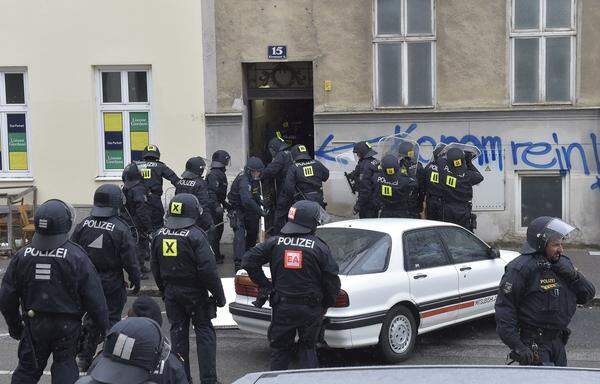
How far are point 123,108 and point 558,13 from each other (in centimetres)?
795

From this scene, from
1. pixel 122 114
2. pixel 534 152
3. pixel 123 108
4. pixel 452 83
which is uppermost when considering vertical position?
pixel 452 83

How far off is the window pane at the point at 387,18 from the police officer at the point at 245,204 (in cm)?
372

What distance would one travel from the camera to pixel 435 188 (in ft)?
42.5

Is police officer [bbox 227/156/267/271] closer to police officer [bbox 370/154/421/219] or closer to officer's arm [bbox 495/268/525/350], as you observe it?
police officer [bbox 370/154/421/219]

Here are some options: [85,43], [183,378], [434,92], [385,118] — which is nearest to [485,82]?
[434,92]

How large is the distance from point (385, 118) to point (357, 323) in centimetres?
746

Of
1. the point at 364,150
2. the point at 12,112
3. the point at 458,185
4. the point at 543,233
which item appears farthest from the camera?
the point at 12,112

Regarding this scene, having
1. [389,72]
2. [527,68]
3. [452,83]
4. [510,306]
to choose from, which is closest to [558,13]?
[527,68]

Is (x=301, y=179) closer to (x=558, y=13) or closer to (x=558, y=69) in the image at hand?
(x=558, y=69)

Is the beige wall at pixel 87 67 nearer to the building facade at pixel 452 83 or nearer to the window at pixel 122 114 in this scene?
the window at pixel 122 114

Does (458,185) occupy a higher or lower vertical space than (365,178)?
lower

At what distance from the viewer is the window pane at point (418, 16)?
14.8 metres

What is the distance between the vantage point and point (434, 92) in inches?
583

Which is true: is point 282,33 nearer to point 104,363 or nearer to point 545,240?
point 545,240
